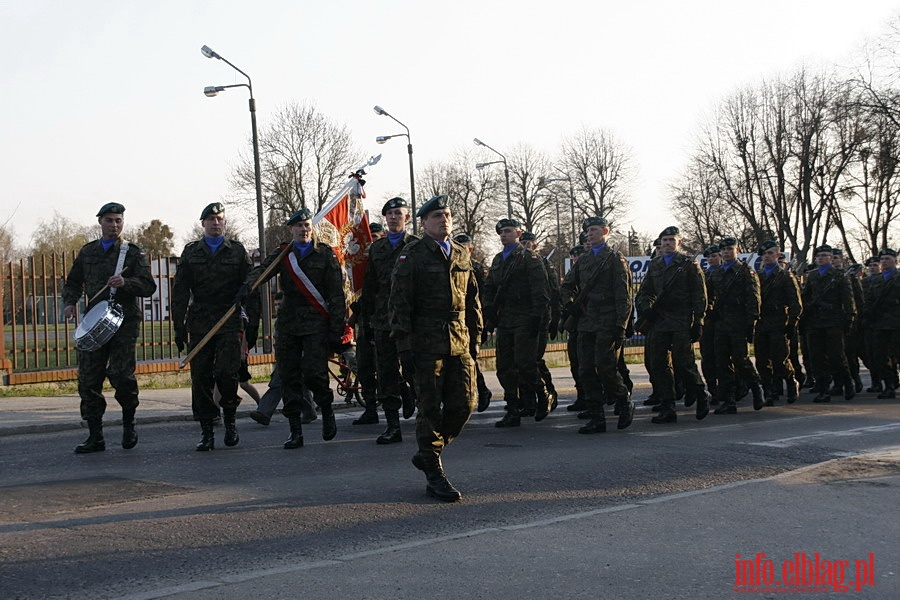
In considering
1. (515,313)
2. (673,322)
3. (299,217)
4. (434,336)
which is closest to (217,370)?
(299,217)

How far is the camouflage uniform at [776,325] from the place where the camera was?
13.9 metres

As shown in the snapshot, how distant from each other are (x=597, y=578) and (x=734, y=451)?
15.2 feet

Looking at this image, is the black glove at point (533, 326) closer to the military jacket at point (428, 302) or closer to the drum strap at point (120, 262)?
the military jacket at point (428, 302)

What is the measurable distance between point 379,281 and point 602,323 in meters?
2.36

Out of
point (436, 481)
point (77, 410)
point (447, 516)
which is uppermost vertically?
point (77, 410)

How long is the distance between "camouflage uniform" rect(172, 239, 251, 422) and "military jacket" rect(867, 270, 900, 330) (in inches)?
410

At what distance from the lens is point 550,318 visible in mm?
11875

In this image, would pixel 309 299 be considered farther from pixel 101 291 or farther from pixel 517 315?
pixel 517 315

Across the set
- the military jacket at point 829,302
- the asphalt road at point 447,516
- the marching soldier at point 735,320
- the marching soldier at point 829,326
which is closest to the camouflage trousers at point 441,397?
the asphalt road at point 447,516

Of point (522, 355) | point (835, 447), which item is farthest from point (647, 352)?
point (835, 447)

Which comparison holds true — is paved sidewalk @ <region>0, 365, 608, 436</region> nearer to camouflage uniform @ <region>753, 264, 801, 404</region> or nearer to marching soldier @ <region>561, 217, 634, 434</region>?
camouflage uniform @ <region>753, 264, 801, 404</region>

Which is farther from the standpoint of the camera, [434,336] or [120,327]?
[120,327]

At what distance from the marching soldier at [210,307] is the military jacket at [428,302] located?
265cm

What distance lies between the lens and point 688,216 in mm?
54875
